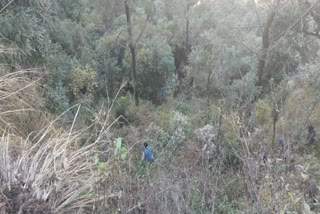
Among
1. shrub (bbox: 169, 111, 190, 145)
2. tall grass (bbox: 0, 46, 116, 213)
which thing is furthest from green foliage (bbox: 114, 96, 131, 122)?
tall grass (bbox: 0, 46, 116, 213)

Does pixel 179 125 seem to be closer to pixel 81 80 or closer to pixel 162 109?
pixel 162 109

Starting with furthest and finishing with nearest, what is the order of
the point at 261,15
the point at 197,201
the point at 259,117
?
the point at 261,15 → the point at 259,117 → the point at 197,201

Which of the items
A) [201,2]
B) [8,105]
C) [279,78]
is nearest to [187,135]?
[279,78]

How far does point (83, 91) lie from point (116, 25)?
3.50 meters

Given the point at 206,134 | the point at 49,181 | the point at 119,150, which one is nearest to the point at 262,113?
the point at 206,134

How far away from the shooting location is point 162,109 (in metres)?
14.6

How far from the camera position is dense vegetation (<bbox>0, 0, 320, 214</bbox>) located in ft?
8.55

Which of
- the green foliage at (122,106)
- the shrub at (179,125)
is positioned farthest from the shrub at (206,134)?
the green foliage at (122,106)

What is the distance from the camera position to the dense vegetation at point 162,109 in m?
2.61

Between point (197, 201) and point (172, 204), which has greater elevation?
point (172, 204)

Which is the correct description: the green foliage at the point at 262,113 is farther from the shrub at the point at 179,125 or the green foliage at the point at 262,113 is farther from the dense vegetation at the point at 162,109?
the shrub at the point at 179,125

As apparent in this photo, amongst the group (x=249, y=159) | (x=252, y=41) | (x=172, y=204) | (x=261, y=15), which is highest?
(x=249, y=159)

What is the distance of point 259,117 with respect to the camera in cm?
1046

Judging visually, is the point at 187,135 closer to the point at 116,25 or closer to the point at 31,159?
the point at 31,159
